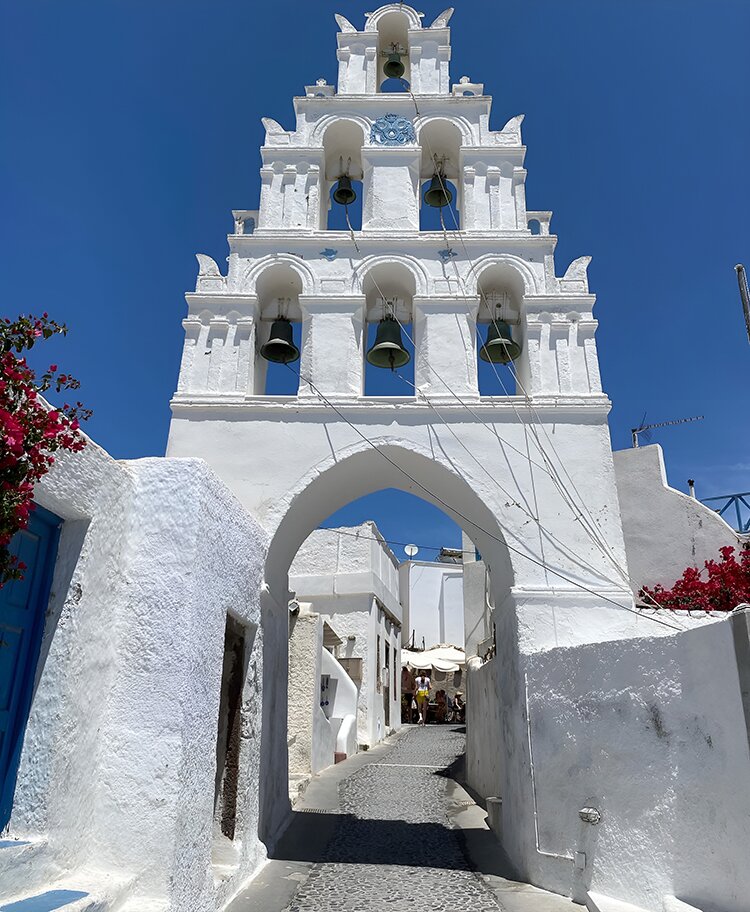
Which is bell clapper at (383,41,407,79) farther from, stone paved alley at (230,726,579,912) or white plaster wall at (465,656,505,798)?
stone paved alley at (230,726,579,912)

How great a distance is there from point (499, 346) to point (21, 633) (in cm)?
558

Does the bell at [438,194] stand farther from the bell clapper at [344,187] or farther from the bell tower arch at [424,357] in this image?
the bell clapper at [344,187]

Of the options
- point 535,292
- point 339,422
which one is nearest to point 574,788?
point 339,422

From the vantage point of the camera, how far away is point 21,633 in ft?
13.2

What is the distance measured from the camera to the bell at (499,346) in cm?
796

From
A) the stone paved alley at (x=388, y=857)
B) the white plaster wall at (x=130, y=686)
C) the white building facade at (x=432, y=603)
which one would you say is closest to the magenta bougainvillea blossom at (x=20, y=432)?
the white plaster wall at (x=130, y=686)

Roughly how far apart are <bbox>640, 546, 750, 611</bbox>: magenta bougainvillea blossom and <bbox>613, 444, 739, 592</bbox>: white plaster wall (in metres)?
0.49

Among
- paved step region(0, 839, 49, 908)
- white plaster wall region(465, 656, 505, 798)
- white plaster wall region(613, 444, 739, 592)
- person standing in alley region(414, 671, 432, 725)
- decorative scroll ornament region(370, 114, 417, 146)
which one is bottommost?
paved step region(0, 839, 49, 908)

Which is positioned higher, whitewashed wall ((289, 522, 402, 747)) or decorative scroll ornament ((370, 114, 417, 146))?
decorative scroll ornament ((370, 114, 417, 146))

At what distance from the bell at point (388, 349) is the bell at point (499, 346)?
2.85 feet

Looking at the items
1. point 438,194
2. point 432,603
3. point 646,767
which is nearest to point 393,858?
point 646,767

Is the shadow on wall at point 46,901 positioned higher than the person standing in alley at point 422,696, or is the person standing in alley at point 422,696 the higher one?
the person standing in alley at point 422,696

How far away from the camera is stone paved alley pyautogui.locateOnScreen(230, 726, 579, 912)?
5.37m

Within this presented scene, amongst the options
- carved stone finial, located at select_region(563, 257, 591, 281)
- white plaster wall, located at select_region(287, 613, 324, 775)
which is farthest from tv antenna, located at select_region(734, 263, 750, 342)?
white plaster wall, located at select_region(287, 613, 324, 775)
